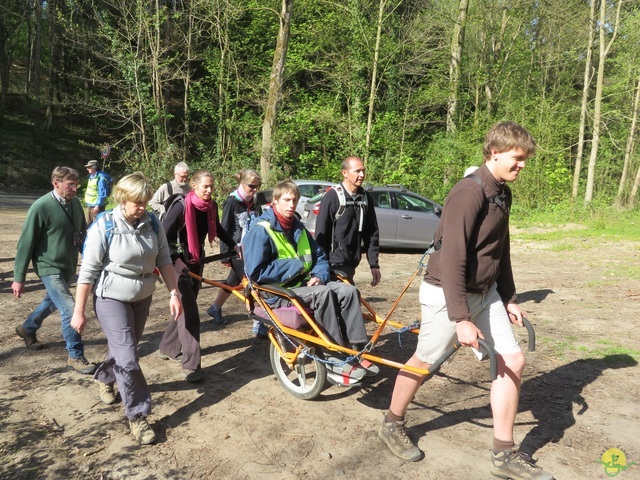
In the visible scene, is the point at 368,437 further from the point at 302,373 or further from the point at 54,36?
the point at 54,36

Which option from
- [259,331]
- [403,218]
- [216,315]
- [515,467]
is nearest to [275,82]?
[403,218]

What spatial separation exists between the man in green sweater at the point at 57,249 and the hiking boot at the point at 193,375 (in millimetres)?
841

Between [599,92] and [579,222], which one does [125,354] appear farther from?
[599,92]

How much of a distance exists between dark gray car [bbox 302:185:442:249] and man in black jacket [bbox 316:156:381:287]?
664 cm

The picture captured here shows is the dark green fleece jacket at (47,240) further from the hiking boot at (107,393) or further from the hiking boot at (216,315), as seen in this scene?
the hiking boot at (216,315)

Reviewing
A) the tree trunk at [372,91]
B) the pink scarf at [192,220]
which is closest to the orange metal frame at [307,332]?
the pink scarf at [192,220]

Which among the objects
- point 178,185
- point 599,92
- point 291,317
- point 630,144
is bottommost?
point 291,317

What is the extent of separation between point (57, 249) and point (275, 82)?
13.2 metres

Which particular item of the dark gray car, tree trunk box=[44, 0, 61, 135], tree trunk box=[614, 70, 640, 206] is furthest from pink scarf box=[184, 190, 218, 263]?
tree trunk box=[44, 0, 61, 135]

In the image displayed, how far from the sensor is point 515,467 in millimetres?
3092

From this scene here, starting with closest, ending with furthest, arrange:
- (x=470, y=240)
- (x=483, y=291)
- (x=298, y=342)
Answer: (x=470, y=240) < (x=483, y=291) < (x=298, y=342)

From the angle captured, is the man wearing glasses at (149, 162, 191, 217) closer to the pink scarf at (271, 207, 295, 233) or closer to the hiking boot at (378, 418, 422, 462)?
the pink scarf at (271, 207, 295, 233)

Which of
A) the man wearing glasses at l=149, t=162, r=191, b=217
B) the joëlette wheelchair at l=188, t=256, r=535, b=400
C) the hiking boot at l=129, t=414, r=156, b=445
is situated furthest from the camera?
the man wearing glasses at l=149, t=162, r=191, b=217

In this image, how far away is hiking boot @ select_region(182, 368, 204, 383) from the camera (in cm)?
455
